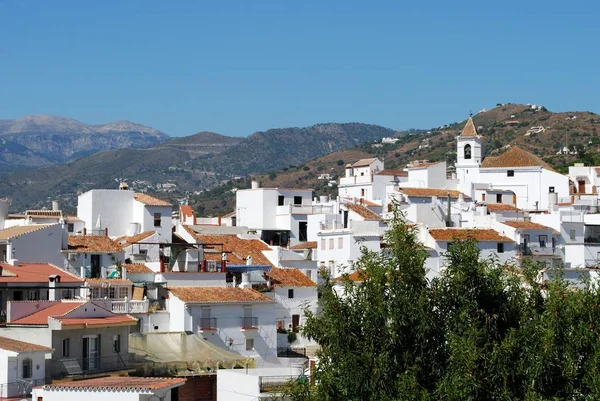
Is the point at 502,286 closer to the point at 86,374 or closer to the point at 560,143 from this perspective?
the point at 86,374

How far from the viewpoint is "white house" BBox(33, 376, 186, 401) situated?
35.8m

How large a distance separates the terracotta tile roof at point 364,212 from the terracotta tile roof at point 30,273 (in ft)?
86.9

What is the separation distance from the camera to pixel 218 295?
5494 cm

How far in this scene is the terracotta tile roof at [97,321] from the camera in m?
42.5

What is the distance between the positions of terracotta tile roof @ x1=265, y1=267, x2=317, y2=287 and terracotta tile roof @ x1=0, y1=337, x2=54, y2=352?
67.3ft

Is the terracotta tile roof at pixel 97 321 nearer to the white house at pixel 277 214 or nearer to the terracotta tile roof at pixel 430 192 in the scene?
the white house at pixel 277 214

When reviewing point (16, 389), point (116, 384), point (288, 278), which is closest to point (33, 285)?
point (16, 389)

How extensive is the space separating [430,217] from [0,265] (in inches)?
1239

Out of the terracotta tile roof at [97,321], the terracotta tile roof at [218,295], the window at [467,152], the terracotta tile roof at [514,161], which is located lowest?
the terracotta tile roof at [97,321]

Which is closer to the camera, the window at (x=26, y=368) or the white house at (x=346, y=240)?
the window at (x=26, y=368)

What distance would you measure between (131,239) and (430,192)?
27114 millimetres

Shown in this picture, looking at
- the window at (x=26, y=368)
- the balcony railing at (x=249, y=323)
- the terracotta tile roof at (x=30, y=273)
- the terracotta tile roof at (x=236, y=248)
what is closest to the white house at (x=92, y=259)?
the terracotta tile roof at (x=236, y=248)

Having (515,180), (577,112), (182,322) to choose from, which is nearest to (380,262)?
(182,322)

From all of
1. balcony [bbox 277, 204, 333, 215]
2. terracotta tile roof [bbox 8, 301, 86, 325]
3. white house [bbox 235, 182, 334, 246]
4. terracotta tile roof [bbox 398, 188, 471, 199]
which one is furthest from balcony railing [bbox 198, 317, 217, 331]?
terracotta tile roof [bbox 398, 188, 471, 199]
